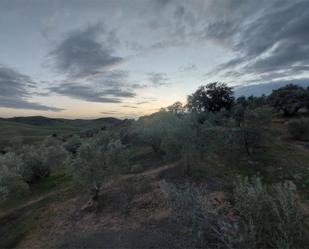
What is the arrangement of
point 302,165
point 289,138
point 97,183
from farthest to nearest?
1. point 289,138
2. point 302,165
3. point 97,183

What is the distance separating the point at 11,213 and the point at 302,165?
27.1m

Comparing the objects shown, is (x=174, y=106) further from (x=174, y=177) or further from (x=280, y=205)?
(x=280, y=205)

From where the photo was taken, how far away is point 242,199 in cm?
687

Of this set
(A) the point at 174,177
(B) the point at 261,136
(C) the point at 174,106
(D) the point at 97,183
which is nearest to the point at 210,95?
(C) the point at 174,106

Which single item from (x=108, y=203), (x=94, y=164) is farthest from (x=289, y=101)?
(x=94, y=164)

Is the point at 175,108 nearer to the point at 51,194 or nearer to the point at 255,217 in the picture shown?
the point at 51,194

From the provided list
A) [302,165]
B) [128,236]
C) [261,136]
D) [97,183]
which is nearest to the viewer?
[128,236]

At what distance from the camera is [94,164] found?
16.8 m

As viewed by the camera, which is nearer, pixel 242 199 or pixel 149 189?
pixel 242 199

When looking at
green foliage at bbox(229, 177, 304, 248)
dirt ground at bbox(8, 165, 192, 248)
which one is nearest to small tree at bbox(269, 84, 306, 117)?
dirt ground at bbox(8, 165, 192, 248)

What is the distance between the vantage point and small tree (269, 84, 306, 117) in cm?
4806

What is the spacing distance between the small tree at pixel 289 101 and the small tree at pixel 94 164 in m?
44.7

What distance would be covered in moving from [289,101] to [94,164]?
47545 mm

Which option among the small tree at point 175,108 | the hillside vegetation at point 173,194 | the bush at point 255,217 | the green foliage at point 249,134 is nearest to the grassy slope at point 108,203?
the hillside vegetation at point 173,194
